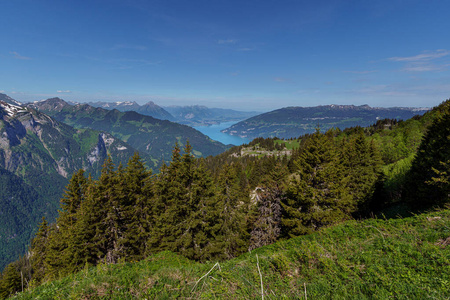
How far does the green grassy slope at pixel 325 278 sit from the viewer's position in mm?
3510

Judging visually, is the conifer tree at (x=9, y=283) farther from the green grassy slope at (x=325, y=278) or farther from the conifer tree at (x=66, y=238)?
the green grassy slope at (x=325, y=278)

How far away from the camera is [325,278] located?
4105 mm

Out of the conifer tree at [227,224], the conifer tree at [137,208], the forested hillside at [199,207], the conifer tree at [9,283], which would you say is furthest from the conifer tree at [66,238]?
the conifer tree at [9,283]

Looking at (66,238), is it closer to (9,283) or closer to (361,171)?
(9,283)

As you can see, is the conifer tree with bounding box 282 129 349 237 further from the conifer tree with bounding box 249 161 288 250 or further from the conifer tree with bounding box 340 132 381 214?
the conifer tree with bounding box 340 132 381 214

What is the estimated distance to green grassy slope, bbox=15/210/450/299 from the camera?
3510mm

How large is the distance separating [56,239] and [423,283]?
32955 millimetres

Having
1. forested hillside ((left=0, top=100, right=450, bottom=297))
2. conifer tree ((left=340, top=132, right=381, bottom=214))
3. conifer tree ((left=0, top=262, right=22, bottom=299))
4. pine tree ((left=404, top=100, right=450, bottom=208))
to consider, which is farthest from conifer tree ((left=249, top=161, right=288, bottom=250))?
conifer tree ((left=0, top=262, right=22, bottom=299))

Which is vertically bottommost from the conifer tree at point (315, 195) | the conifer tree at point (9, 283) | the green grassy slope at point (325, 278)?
the conifer tree at point (9, 283)

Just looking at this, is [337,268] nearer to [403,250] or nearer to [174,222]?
[403,250]

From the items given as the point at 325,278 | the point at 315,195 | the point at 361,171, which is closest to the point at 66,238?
the point at 325,278

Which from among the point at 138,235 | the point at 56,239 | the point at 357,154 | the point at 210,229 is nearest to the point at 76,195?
the point at 56,239

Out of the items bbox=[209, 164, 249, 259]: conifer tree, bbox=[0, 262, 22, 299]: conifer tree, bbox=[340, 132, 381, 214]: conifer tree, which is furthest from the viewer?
bbox=[0, 262, 22, 299]: conifer tree

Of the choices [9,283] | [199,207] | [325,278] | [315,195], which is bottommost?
[9,283]
